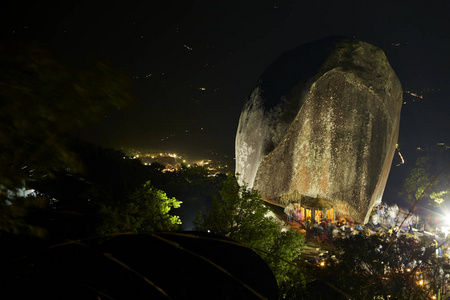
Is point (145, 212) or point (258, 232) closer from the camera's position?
point (258, 232)

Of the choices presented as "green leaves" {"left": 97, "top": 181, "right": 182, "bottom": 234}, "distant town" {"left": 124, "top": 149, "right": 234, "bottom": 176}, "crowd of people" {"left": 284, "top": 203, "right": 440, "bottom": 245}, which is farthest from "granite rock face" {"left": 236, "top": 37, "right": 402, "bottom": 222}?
"distant town" {"left": 124, "top": 149, "right": 234, "bottom": 176}

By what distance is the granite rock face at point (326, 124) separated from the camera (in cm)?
1278

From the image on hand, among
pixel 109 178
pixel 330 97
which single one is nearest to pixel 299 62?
pixel 330 97

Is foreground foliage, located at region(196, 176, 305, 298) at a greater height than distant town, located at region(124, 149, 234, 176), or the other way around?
foreground foliage, located at region(196, 176, 305, 298)

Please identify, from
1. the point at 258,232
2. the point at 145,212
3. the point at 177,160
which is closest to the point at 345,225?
the point at 258,232

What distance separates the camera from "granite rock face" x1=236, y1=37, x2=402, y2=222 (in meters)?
12.8

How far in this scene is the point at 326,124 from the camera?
45.3ft

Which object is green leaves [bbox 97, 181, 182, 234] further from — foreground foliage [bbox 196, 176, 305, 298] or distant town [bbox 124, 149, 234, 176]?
distant town [bbox 124, 149, 234, 176]

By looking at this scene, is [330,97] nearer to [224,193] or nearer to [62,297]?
[224,193]

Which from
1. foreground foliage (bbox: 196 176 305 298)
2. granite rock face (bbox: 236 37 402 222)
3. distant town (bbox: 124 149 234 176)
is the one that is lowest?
distant town (bbox: 124 149 234 176)

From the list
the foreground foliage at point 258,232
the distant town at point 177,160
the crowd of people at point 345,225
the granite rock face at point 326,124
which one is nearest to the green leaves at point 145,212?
the foreground foliage at point 258,232

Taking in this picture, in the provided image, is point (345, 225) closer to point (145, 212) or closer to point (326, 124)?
point (326, 124)

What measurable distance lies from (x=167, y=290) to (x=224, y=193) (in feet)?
23.4

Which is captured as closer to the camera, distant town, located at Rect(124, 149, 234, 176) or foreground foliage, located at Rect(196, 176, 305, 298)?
foreground foliage, located at Rect(196, 176, 305, 298)
